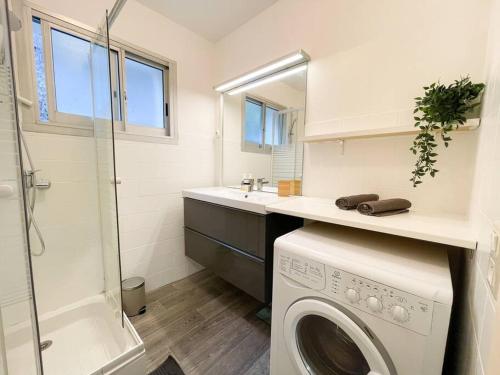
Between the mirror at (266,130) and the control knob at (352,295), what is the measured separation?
103 cm

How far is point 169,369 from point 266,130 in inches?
70.8

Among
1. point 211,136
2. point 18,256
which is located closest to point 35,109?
point 18,256

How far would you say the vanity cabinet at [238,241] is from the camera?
126 centimetres

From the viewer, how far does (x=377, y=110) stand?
124cm

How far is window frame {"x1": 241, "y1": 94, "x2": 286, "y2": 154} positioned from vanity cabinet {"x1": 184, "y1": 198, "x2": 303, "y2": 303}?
710mm

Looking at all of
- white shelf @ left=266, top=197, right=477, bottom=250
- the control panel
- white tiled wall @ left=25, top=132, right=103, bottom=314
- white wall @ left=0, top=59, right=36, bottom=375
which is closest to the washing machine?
the control panel

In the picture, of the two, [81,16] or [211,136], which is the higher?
[81,16]

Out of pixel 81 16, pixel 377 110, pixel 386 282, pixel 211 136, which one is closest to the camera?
pixel 386 282

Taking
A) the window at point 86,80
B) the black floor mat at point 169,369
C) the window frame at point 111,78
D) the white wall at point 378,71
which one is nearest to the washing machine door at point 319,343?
the black floor mat at point 169,369

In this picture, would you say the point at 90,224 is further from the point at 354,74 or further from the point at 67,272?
the point at 354,74

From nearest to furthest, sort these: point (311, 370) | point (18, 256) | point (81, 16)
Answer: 1. point (311, 370)
2. point (18, 256)
3. point (81, 16)

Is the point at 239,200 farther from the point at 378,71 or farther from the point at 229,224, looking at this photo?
the point at 378,71

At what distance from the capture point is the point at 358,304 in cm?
71

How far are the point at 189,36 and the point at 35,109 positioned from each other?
1401mm
